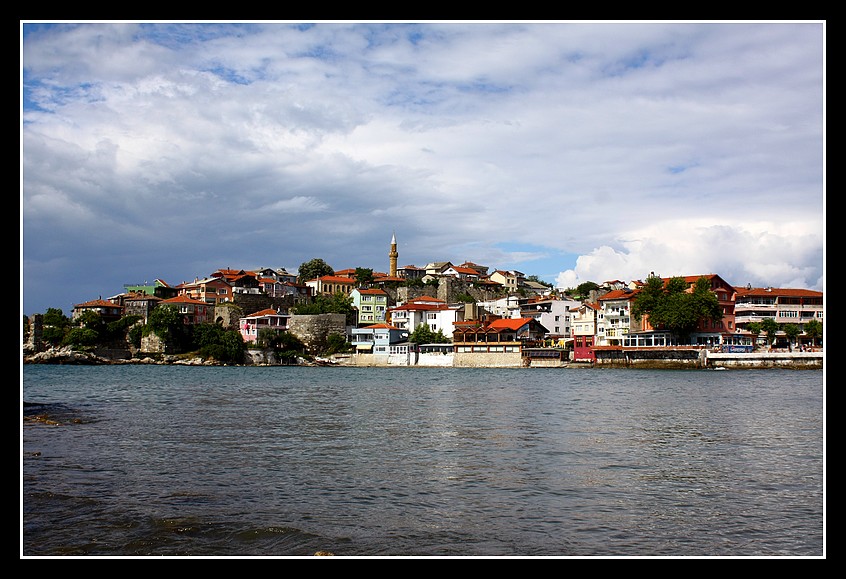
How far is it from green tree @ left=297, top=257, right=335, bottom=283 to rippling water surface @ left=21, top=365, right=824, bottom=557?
2845 inches

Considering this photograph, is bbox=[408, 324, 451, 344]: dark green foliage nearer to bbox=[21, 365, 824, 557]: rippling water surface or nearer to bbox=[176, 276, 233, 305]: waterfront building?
bbox=[176, 276, 233, 305]: waterfront building

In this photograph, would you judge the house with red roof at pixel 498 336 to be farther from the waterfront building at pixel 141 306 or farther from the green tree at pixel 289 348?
the waterfront building at pixel 141 306

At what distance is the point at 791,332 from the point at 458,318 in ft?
101

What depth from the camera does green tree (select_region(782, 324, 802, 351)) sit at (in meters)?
58.3

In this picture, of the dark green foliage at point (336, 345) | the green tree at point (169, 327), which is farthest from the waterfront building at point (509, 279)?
the green tree at point (169, 327)

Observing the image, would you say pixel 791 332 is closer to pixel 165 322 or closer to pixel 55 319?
pixel 165 322

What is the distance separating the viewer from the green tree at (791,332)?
2296 inches

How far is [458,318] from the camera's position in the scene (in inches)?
2837

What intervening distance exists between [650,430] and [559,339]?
183ft

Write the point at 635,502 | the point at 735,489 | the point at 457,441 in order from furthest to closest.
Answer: the point at 457,441 < the point at 735,489 < the point at 635,502
